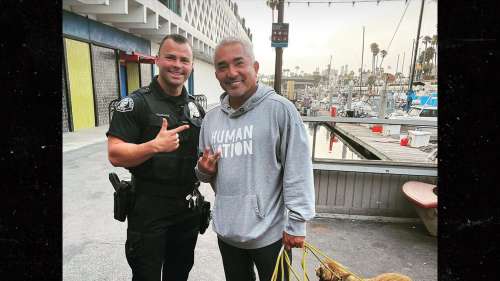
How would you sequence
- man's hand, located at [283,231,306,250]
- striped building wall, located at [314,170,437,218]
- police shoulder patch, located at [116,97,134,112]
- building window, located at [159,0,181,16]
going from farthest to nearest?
Answer: building window, located at [159,0,181,16] → striped building wall, located at [314,170,437,218] → police shoulder patch, located at [116,97,134,112] → man's hand, located at [283,231,306,250]

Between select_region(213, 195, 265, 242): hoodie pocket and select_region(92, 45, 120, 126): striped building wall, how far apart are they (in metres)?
11.3

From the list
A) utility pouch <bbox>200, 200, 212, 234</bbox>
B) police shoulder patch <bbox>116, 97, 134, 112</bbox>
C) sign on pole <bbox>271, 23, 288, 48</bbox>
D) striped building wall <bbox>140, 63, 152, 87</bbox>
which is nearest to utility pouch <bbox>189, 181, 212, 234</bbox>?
utility pouch <bbox>200, 200, 212, 234</bbox>

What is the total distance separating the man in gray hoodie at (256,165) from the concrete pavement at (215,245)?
1399 mm

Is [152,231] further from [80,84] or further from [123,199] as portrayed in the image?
[80,84]

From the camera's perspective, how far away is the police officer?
1768 mm

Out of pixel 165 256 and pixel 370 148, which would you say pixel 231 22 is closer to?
pixel 370 148

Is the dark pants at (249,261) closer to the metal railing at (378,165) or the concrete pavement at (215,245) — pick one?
the concrete pavement at (215,245)

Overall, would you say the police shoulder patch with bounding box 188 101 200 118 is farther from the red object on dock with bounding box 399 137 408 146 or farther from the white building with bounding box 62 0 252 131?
the white building with bounding box 62 0 252 131

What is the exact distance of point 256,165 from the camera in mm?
1559

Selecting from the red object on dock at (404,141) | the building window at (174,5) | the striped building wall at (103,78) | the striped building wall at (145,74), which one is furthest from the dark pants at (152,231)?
the building window at (174,5)

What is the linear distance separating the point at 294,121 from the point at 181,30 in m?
20.2

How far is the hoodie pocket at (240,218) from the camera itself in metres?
1.56
